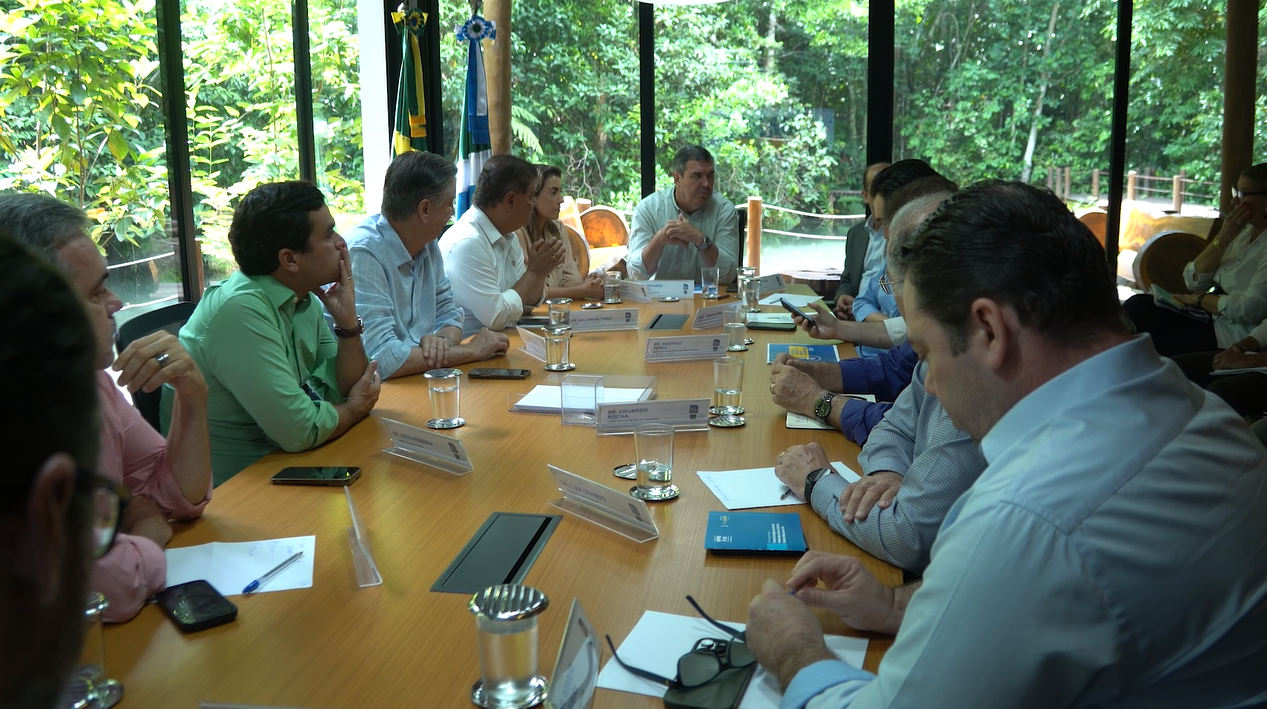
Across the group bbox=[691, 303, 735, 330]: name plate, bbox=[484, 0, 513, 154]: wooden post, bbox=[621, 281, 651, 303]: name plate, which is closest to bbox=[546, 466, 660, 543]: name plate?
bbox=[691, 303, 735, 330]: name plate

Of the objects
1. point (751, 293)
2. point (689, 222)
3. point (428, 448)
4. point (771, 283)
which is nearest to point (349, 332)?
point (428, 448)

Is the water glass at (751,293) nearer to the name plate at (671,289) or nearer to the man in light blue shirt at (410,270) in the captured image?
the name plate at (671,289)

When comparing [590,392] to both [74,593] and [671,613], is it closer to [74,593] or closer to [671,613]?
[671,613]

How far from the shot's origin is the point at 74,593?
0.56m

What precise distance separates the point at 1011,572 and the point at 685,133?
6.52 meters

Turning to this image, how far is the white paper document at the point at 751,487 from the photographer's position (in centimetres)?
186

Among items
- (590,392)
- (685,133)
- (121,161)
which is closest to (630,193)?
(685,133)

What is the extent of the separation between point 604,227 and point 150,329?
498 cm

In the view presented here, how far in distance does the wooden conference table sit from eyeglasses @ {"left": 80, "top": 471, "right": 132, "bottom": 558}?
0.63 m

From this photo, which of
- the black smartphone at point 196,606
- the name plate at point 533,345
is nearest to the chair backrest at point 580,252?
the name plate at point 533,345

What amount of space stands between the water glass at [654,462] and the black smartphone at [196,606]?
2.47 feet

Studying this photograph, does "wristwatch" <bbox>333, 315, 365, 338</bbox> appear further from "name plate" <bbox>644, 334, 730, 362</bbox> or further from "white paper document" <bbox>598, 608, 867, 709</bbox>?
"white paper document" <bbox>598, 608, 867, 709</bbox>

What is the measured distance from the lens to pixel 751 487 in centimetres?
194

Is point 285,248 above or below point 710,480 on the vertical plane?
above
